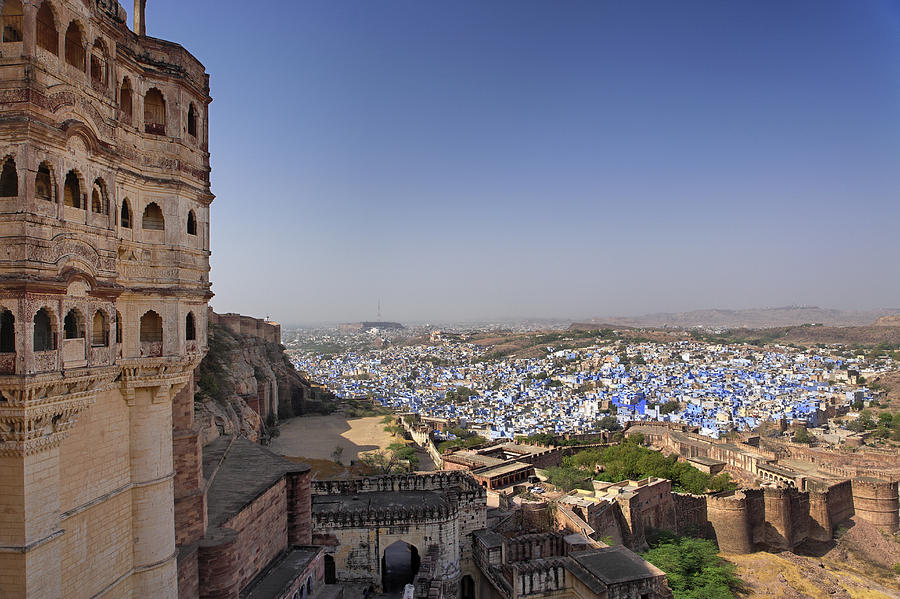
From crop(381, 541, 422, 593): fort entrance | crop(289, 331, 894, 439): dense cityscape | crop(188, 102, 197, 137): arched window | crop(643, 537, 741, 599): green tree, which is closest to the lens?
crop(188, 102, 197, 137): arched window

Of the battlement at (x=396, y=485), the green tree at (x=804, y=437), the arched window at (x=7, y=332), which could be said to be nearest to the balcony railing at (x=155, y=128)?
the arched window at (x=7, y=332)

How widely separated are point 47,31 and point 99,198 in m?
1.68

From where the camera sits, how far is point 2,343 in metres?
5.10

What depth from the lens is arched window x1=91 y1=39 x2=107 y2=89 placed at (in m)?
6.21

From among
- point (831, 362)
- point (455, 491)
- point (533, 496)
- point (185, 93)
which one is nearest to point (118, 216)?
point (185, 93)

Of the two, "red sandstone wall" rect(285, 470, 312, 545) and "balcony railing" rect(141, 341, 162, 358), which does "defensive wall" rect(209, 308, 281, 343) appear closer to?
"red sandstone wall" rect(285, 470, 312, 545)

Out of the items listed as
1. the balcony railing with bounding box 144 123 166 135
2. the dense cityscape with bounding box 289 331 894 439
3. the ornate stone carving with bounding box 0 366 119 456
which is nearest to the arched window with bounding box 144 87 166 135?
the balcony railing with bounding box 144 123 166 135

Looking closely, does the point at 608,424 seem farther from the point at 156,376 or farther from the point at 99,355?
the point at 99,355

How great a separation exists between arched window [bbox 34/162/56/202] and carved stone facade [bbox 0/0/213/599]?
0.5 inches

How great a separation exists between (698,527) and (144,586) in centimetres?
1873

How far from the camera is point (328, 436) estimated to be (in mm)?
32344

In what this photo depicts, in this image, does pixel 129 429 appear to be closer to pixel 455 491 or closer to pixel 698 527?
pixel 455 491

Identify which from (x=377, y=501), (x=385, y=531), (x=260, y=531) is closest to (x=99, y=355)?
(x=260, y=531)

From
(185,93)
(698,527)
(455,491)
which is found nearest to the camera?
(185,93)
